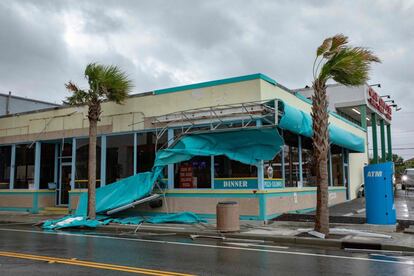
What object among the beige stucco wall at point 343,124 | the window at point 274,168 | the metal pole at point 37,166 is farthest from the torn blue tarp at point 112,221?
the metal pole at point 37,166

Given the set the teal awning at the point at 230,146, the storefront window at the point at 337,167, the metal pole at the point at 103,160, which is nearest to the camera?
the teal awning at the point at 230,146

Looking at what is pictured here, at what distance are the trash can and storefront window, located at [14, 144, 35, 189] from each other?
12.2m

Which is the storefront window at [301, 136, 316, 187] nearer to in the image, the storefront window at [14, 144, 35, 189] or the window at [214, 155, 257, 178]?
the window at [214, 155, 257, 178]

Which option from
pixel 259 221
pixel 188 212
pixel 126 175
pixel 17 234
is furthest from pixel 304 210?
pixel 17 234

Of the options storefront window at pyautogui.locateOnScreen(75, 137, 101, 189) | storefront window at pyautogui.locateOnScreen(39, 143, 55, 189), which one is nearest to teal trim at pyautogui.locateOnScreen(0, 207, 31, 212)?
storefront window at pyautogui.locateOnScreen(39, 143, 55, 189)

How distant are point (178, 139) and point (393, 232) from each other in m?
7.83

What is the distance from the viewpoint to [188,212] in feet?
51.5

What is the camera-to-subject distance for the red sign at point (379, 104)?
3175cm

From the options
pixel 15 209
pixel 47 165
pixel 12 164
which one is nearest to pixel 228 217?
pixel 47 165

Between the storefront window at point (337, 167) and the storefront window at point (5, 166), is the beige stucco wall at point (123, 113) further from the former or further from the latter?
the storefront window at point (337, 167)

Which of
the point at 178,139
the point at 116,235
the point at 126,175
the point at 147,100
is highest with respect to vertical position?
the point at 147,100

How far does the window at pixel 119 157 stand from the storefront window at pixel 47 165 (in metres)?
4.68

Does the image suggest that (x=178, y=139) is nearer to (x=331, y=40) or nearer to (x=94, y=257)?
(x=331, y=40)

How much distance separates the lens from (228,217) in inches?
501
